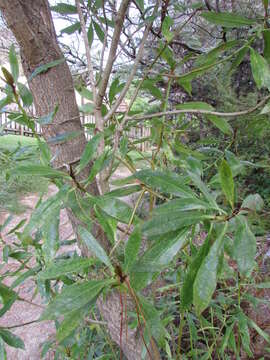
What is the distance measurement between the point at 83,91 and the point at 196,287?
0.50 m

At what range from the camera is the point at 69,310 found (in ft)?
0.94

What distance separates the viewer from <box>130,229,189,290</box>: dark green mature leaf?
29cm

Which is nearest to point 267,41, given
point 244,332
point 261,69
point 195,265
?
point 261,69

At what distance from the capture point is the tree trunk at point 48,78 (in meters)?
0.58

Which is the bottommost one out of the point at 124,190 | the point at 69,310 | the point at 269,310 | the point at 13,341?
the point at 269,310

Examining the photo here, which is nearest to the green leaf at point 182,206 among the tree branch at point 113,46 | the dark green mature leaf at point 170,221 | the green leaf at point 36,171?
the dark green mature leaf at point 170,221

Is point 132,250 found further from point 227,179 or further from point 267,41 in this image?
point 267,41

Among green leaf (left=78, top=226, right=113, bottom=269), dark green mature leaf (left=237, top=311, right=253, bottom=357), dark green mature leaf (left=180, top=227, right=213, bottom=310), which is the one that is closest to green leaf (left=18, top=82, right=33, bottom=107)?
green leaf (left=78, top=226, right=113, bottom=269)

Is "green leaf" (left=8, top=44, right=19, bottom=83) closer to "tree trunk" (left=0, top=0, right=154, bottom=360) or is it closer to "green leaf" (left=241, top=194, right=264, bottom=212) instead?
"tree trunk" (left=0, top=0, right=154, bottom=360)

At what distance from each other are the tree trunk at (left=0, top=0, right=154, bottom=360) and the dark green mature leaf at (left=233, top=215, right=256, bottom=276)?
37 cm

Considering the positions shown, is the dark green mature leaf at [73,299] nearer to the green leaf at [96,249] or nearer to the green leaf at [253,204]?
the green leaf at [96,249]

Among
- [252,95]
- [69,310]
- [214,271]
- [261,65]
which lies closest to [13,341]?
[69,310]

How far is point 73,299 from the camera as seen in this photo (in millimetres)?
289

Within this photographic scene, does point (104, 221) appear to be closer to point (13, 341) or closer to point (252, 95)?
point (13, 341)
